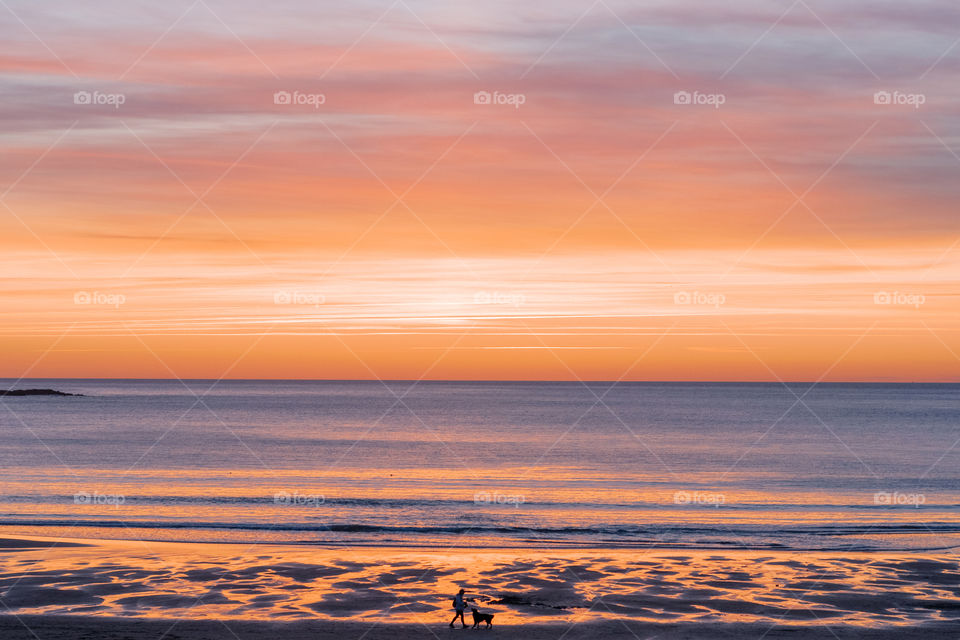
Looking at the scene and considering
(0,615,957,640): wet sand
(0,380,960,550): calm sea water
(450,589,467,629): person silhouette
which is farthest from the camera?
(0,380,960,550): calm sea water

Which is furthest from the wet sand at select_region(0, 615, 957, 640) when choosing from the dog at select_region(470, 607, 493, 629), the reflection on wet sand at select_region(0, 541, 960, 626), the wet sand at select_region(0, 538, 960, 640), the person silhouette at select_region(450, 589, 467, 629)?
the reflection on wet sand at select_region(0, 541, 960, 626)

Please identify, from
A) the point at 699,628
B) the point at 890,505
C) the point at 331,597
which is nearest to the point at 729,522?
the point at 890,505

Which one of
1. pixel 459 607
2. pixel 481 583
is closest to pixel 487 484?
pixel 481 583

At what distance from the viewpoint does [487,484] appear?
55.7 metres

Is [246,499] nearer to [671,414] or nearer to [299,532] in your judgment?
[299,532]

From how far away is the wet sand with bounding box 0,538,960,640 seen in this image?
855 inches

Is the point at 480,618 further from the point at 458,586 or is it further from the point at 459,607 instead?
the point at 458,586

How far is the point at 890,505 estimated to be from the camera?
152ft

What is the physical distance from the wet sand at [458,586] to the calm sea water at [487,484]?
3528 mm

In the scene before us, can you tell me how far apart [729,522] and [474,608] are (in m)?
22.3

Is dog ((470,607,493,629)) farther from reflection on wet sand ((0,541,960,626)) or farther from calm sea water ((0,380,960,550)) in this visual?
calm sea water ((0,380,960,550))

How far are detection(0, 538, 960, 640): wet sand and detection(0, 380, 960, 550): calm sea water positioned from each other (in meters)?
3.53

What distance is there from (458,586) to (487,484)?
2972 cm

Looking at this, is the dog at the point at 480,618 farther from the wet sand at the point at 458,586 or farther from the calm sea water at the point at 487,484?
the calm sea water at the point at 487,484
